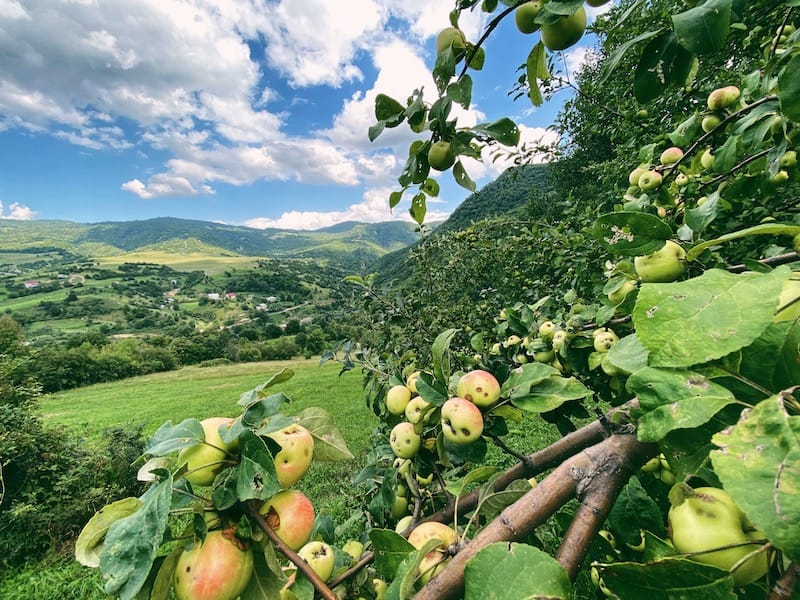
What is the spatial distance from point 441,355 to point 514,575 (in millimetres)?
592

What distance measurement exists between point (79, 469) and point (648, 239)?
7.07 m

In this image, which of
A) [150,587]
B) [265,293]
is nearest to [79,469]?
[150,587]

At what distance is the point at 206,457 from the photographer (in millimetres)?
704

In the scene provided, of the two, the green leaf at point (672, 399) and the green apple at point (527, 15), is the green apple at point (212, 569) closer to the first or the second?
the green leaf at point (672, 399)

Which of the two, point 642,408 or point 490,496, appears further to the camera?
point 490,496

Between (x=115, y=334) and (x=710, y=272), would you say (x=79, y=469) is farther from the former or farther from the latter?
(x=115, y=334)

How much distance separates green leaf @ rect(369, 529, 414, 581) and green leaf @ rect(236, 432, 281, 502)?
0.70 feet

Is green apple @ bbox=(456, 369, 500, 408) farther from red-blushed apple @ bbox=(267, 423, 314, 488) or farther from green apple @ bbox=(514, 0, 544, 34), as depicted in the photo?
green apple @ bbox=(514, 0, 544, 34)

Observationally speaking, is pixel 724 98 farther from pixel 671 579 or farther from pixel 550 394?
pixel 671 579

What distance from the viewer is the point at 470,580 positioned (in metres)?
0.45

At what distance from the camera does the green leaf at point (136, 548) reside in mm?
530

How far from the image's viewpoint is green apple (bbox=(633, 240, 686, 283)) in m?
0.82

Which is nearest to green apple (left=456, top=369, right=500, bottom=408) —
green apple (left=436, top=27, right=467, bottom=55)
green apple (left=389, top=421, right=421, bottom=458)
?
green apple (left=389, top=421, right=421, bottom=458)

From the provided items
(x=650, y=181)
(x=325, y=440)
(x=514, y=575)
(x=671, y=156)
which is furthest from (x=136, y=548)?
(x=671, y=156)
